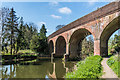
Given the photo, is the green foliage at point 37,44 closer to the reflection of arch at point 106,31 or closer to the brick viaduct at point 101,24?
the brick viaduct at point 101,24

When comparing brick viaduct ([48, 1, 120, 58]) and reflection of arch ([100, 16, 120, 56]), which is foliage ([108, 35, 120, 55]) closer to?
brick viaduct ([48, 1, 120, 58])

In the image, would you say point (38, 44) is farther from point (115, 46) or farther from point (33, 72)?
point (115, 46)

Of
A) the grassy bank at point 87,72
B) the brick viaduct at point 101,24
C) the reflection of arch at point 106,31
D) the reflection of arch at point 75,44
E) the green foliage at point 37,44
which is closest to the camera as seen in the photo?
the grassy bank at point 87,72

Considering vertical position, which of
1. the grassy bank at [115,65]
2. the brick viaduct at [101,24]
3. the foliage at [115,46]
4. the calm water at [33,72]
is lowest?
the calm water at [33,72]

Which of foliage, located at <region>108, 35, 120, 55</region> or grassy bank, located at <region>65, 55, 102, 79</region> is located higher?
foliage, located at <region>108, 35, 120, 55</region>

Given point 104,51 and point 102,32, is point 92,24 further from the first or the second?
point 104,51

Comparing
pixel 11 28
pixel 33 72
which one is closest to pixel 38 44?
pixel 11 28

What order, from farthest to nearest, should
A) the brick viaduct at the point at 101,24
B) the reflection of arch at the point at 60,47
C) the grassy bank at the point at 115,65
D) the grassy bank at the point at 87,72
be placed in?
the reflection of arch at the point at 60,47 → the brick viaduct at the point at 101,24 → the grassy bank at the point at 115,65 → the grassy bank at the point at 87,72

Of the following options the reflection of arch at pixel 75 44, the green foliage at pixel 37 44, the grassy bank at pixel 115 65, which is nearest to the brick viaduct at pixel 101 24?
the reflection of arch at pixel 75 44

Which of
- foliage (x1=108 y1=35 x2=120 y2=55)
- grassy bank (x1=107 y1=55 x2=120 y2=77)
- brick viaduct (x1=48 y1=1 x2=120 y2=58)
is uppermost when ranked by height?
brick viaduct (x1=48 y1=1 x2=120 y2=58)

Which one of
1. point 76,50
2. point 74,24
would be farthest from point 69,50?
point 74,24

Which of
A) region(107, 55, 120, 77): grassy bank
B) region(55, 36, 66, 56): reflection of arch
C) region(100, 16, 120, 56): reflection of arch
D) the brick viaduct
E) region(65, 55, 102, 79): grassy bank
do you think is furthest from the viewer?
region(55, 36, 66, 56): reflection of arch

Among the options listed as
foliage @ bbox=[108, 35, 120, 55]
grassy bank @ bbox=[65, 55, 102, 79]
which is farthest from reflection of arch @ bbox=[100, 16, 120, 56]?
grassy bank @ bbox=[65, 55, 102, 79]

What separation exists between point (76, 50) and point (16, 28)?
13449 mm
